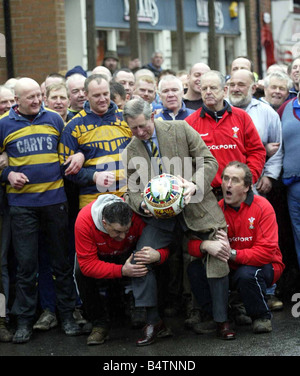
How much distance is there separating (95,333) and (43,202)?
1202mm

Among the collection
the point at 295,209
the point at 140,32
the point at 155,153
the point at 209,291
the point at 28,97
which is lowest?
the point at 209,291

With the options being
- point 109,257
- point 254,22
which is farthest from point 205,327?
point 254,22

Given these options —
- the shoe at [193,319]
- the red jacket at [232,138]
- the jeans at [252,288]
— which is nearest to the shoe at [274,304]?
the jeans at [252,288]

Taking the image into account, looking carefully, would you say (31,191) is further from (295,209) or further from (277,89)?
(277,89)

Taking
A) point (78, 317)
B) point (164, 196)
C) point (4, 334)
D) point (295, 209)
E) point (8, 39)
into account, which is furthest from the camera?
point (8, 39)

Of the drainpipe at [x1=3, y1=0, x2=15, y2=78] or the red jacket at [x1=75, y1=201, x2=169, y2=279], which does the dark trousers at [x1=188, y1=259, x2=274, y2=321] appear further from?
the drainpipe at [x1=3, y1=0, x2=15, y2=78]

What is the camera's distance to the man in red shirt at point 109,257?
6723 millimetres

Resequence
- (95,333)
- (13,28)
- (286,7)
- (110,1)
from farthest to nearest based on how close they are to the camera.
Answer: (286,7) → (110,1) → (13,28) → (95,333)

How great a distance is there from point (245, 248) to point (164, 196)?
0.97 m

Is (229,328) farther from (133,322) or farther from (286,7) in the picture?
(286,7)

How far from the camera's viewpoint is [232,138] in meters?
7.46

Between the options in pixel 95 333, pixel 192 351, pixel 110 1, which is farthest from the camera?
pixel 110 1

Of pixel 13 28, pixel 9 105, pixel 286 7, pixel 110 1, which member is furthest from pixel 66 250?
pixel 286 7

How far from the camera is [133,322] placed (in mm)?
7414
